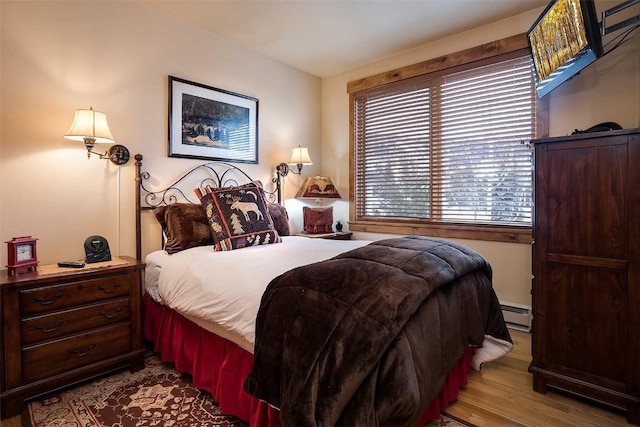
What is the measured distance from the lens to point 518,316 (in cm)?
281

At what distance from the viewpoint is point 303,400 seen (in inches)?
42.0

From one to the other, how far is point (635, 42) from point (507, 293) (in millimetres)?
2107

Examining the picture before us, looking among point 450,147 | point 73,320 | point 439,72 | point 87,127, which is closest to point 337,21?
point 439,72

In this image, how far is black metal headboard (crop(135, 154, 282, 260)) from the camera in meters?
2.56

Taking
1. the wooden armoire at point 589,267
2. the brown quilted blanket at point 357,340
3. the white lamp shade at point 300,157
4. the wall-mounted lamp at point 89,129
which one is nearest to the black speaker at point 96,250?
the wall-mounted lamp at point 89,129

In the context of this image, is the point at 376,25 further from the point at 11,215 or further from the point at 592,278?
the point at 11,215

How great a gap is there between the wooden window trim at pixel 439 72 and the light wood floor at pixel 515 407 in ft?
3.98

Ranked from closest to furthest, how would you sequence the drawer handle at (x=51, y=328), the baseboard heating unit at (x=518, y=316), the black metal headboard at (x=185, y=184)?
the drawer handle at (x=51, y=328) < the black metal headboard at (x=185, y=184) < the baseboard heating unit at (x=518, y=316)

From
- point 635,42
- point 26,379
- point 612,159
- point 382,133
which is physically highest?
point 635,42

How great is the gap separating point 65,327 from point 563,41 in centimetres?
338

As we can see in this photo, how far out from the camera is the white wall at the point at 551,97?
92.5 inches

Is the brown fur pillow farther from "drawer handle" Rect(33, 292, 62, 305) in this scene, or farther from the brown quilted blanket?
the brown quilted blanket

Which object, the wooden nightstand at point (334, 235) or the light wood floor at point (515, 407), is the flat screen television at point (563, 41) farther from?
the wooden nightstand at point (334, 235)

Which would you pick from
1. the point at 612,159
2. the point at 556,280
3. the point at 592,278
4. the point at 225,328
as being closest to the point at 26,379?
the point at 225,328
